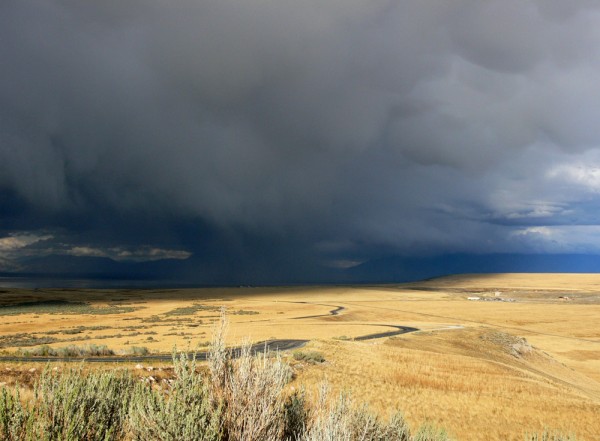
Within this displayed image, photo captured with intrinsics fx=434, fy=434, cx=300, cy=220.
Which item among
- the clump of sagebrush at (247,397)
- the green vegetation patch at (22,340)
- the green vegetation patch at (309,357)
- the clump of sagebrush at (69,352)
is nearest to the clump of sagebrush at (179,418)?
the clump of sagebrush at (247,397)

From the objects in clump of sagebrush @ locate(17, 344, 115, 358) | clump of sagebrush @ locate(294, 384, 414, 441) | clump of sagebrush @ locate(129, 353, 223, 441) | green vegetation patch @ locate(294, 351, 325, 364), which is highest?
clump of sagebrush @ locate(129, 353, 223, 441)

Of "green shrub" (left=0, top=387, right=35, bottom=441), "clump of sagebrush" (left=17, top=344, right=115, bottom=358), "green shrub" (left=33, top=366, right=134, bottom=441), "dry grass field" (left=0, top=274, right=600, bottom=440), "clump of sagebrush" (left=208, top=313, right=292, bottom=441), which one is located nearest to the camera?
"green shrub" (left=0, top=387, right=35, bottom=441)

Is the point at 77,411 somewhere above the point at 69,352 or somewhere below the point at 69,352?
above

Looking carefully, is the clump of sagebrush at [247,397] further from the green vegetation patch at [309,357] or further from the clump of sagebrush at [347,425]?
the green vegetation patch at [309,357]

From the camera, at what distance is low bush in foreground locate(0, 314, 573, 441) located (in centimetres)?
865

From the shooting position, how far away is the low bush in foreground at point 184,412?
865cm

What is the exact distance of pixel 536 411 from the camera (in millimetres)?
27016

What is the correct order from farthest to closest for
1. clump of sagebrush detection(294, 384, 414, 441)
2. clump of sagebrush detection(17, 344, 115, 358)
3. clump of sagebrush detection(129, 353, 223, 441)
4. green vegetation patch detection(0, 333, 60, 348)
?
green vegetation patch detection(0, 333, 60, 348) → clump of sagebrush detection(17, 344, 115, 358) → clump of sagebrush detection(294, 384, 414, 441) → clump of sagebrush detection(129, 353, 223, 441)

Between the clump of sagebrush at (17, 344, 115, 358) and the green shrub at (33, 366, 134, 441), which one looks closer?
the green shrub at (33, 366, 134, 441)

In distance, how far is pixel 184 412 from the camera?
9.07 meters

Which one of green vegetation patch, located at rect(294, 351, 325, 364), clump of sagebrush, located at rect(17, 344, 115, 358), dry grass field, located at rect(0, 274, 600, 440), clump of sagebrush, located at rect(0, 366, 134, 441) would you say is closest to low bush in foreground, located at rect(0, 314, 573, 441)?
clump of sagebrush, located at rect(0, 366, 134, 441)

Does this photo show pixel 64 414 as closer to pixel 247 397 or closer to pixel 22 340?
pixel 247 397

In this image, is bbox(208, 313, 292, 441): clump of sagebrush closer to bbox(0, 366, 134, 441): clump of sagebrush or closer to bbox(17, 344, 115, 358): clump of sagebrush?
bbox(0, 366, 134, 441): clump of sagebrush

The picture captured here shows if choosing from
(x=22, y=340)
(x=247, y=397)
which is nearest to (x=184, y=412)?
(x=247, y=397)
